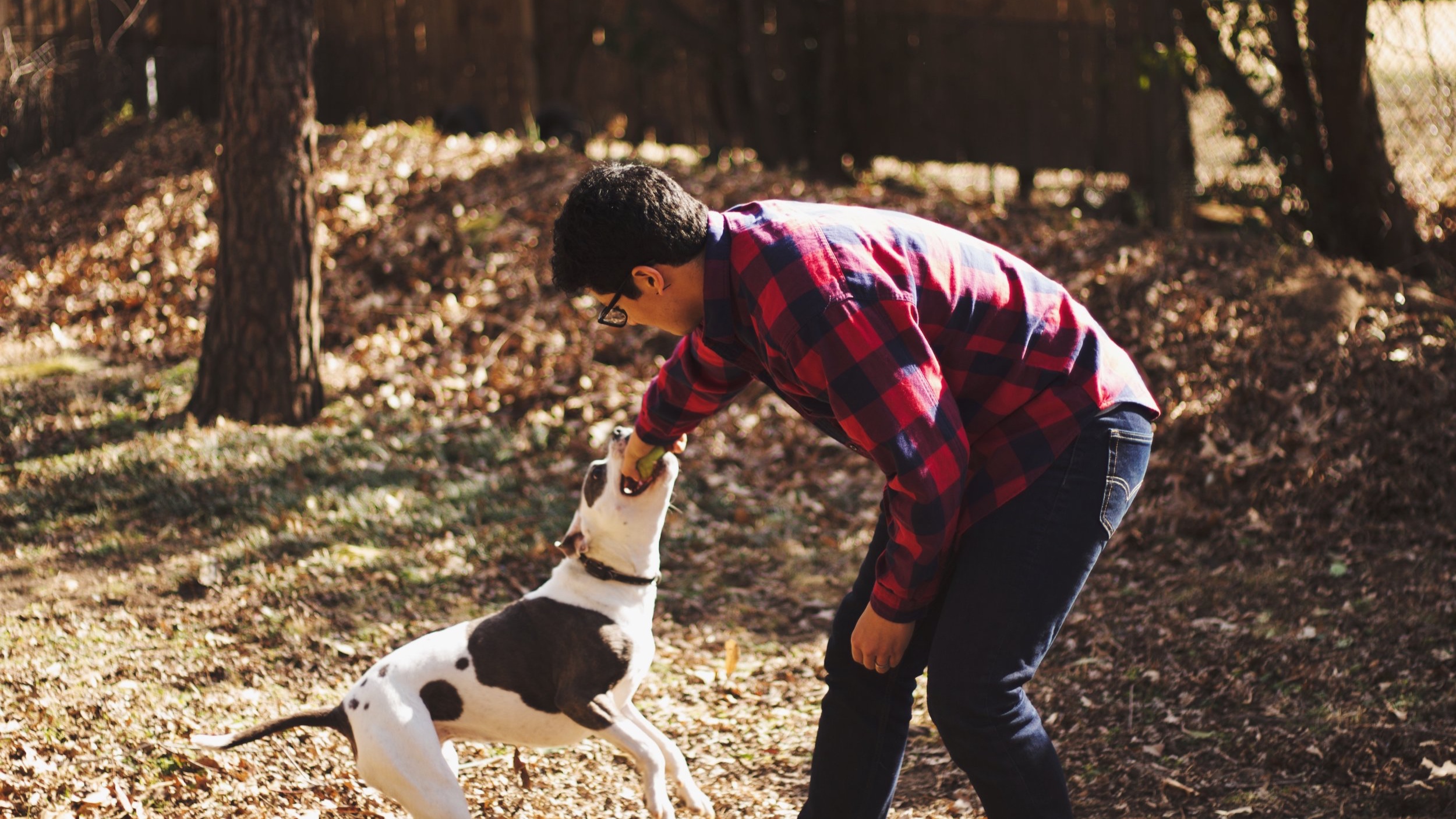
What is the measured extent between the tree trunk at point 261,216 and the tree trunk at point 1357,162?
6504 mm

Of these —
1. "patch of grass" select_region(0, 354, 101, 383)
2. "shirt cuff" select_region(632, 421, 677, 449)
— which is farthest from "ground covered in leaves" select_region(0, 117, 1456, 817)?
"shirt cuff" select_region(632, 421, 677, 449)

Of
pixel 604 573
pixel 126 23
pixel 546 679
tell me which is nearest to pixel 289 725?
pixel 546 679

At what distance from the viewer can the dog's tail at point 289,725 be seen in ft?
10.4

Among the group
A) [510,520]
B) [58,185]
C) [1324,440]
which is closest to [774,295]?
[510,520]

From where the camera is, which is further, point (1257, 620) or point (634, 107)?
point (634, 107)

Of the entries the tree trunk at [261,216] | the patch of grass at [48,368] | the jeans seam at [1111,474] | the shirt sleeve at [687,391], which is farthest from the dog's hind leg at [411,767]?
the patch of grass at [48,368]

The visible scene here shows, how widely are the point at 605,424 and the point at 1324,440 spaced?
389 cm

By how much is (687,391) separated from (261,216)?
4.58 meters

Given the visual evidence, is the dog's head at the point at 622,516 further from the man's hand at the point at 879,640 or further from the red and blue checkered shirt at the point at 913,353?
the man's hand at the point at 879,640

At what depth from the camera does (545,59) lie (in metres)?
13.9

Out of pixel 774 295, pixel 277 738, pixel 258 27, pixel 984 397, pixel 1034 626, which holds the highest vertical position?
pixel 258 27

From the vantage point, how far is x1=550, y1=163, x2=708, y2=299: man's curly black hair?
2.43 meters

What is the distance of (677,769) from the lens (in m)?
3.32

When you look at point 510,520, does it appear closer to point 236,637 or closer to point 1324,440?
point 236,637
